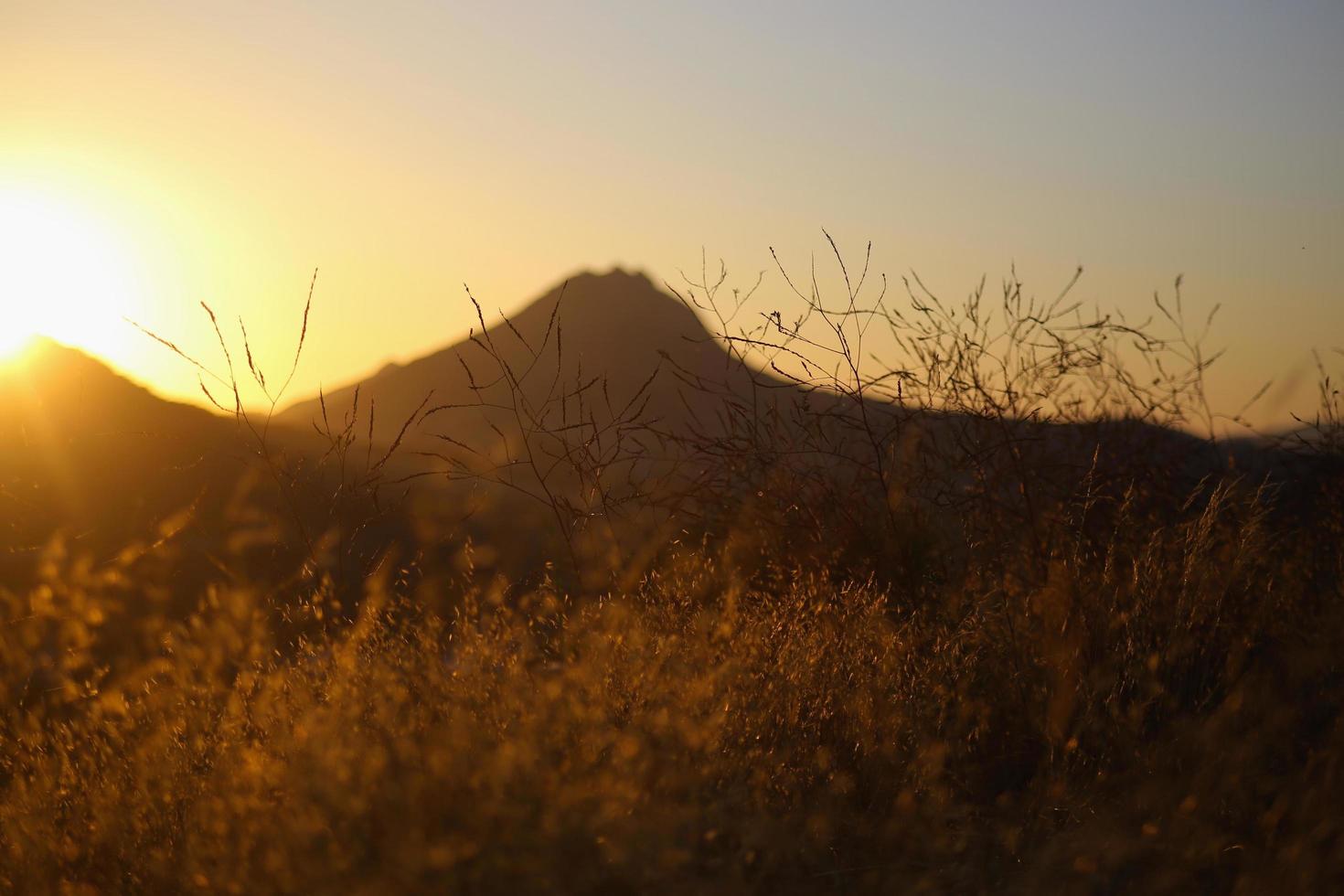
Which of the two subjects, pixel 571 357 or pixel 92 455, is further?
pixel 571 357

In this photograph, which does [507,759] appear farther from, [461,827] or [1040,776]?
[1040,776]

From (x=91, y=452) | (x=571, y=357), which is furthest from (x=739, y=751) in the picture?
(x=571, y=357)

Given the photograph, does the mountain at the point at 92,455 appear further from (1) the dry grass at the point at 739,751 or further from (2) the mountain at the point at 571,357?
(2) the mountain at the point at 571,357

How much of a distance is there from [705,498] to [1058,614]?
1759 millimetres

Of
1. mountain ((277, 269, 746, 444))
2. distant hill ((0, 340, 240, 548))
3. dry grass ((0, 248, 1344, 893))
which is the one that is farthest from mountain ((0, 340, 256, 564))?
mountain ((277, 269, 746, 444))

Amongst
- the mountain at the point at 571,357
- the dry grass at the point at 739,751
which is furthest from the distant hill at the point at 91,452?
the mountain at the point at 571,357

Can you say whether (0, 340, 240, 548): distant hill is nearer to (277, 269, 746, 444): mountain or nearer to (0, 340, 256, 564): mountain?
(0, 340, 256, 564): mountain

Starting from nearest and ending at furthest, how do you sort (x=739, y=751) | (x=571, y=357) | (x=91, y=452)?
(x=739, y=751) → (x=91, y=452) → (x=571, y=357)

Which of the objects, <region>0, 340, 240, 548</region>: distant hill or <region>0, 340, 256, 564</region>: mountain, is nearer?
<region>0, 340, 256, 564</region>: mountain

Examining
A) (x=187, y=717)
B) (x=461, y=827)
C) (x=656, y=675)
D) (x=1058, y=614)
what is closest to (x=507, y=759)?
(x=461, y=827)

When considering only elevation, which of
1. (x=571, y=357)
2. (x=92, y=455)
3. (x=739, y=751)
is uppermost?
(x=571, y=357)

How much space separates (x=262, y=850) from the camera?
231 centimetres

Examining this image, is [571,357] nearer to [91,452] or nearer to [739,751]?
[91,452]

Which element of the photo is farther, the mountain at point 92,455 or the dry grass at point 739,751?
the mountain at point 92,455
